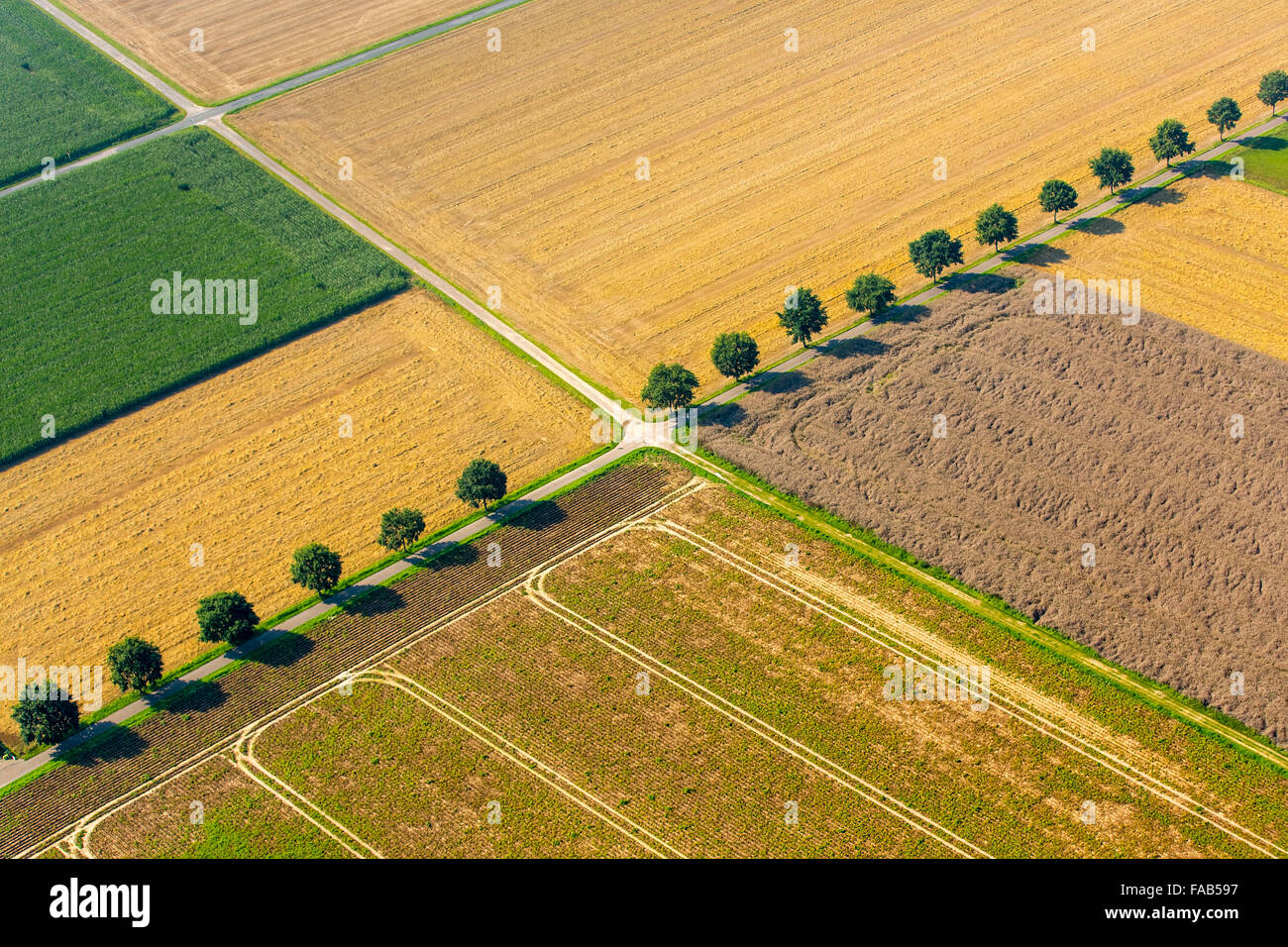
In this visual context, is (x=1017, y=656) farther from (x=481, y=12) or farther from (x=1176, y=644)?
(x=481, y=12)

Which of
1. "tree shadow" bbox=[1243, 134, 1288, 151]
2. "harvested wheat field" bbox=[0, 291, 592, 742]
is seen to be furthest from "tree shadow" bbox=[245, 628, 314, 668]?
"tree shadow" bbox=[1243, 134, 1288, 151]

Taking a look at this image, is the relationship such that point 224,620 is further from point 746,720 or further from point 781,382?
point 781,382

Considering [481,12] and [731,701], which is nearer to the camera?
[731,701]

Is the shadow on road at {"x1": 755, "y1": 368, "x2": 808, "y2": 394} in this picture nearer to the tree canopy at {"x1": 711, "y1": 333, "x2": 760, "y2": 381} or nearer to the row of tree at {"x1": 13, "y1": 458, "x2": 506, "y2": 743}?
the tree canopy at {"x1": 711, "y1": 333, "x2": 760, "y2": 381}

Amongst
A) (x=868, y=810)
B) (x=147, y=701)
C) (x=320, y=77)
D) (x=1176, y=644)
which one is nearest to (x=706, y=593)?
(x=868, y=810)

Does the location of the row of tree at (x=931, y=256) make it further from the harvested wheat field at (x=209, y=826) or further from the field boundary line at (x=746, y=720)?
the harvested wheat field at (x=209, y=826)

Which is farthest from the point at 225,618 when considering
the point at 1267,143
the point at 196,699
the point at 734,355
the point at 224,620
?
the point at 1267,143
